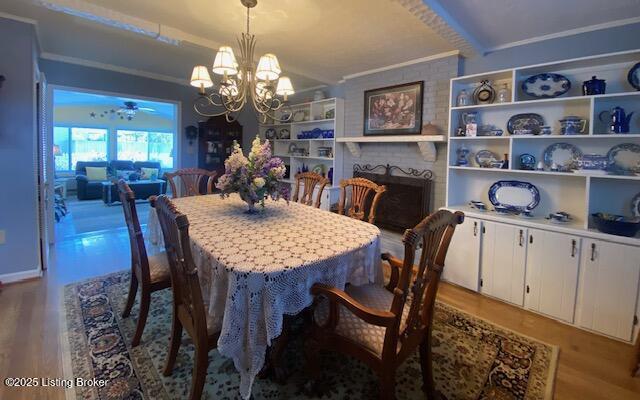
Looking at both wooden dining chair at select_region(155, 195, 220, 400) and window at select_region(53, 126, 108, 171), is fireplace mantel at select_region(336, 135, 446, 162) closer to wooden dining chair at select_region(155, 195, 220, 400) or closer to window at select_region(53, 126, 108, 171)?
wooden dining chair at select_region(155, 195, 220, 400)

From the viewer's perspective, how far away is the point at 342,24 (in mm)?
2697

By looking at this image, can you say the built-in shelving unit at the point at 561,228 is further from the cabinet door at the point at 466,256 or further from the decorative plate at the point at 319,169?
the decorative plate at the point at 319,169

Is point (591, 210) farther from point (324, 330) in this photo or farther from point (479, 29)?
point (324, 330)

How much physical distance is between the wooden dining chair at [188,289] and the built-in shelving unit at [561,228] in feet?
8.05

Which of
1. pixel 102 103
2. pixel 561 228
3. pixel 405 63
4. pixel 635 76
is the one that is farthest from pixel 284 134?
pixel 102 103

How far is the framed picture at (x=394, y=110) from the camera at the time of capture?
370 cm

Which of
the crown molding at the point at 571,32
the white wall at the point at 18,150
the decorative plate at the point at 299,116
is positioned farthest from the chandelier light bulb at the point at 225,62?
the decorative plate at the point at 299,116

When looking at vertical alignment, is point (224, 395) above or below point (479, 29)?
below

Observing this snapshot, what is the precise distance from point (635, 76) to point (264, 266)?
9.91 feet

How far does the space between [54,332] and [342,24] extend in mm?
3206

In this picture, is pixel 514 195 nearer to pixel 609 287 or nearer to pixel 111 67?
pixel 609 287

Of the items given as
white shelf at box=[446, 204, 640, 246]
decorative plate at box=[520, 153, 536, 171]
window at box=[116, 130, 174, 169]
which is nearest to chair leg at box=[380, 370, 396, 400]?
white shelf at box=[446, 204, 640, 246]

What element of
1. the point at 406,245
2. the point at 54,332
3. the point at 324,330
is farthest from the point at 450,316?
the point at 54,332

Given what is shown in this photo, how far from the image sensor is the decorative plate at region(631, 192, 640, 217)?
2.39m
